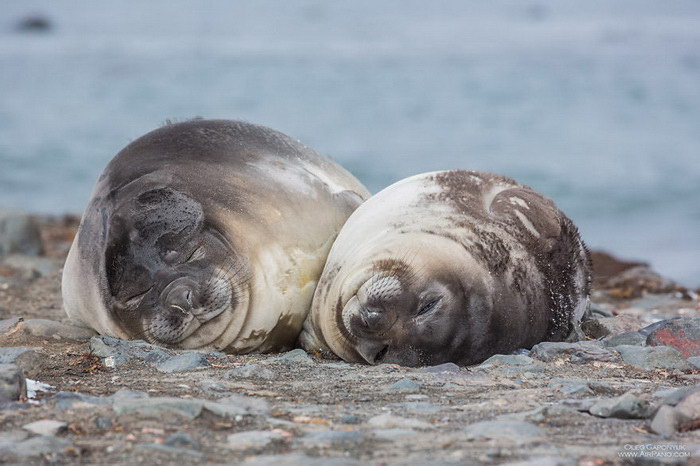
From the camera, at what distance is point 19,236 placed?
974cm

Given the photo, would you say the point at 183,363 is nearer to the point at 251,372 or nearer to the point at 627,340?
the point at 251,372

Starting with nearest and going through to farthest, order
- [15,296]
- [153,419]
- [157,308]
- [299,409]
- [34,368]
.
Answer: [153,419] < [299,409] < [34,368] < [157,308] < [15,296]

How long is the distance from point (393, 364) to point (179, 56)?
3025 cm

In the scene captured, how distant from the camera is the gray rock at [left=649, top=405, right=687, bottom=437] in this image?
3.37 metres

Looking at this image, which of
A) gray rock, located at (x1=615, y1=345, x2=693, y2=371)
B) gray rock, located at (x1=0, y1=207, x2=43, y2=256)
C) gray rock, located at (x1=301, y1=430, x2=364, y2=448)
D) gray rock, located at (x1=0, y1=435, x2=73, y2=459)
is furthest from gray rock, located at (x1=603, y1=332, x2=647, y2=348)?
gray rock, located at (x1=0, y1=207, x2=43, y2=256)

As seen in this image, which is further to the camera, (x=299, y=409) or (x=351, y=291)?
(x=351, y=291)

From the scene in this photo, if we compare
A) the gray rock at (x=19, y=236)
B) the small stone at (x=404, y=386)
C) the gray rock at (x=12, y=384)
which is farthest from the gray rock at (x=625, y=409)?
the gray rock at (x=19, y=236)

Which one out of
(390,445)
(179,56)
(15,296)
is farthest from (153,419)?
(179,56)

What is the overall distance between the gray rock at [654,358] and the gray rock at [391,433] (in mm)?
1675

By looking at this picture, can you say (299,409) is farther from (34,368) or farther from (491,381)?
(34,368)

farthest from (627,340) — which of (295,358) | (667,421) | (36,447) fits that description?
(36,447)

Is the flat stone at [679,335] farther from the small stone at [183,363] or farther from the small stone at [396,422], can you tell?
the small stone at [183,363]

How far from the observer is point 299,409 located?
373 centimetres

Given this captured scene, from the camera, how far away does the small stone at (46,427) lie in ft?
10.7
